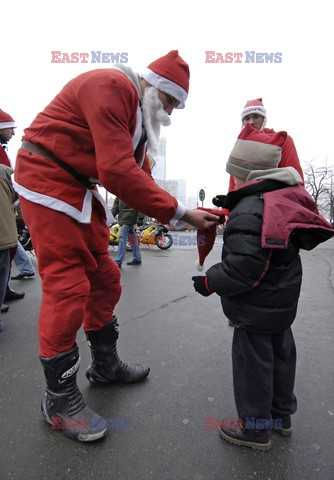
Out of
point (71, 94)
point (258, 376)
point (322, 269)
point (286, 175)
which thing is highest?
point (71, 94)

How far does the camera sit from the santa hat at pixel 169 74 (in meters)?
1.62

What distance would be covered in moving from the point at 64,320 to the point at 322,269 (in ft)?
19.2

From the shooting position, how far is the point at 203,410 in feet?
5.68

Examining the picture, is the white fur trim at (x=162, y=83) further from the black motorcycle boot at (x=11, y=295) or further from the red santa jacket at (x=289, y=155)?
the black motorcycle boot at (x=11, y=295)

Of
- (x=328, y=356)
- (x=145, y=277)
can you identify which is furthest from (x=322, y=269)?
(x=328, y=356)

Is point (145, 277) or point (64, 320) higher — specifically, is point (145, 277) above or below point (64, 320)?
below

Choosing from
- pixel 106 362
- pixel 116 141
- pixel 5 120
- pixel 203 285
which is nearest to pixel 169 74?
pixel 116 141

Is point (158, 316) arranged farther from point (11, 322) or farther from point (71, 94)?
point (71, 94)

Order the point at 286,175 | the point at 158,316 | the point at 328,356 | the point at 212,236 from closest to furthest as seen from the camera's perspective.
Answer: the point at 286,175, the point at 212,236, the point at 328,356, the point at 158,316

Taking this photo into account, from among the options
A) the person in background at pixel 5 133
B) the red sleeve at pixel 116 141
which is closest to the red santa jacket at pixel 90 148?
the red sleeve at pixel 116 141

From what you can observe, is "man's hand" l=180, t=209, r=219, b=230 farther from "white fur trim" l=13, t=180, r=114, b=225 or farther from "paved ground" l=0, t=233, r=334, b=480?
"paved ground" l=0, t=233, r=334, b=480

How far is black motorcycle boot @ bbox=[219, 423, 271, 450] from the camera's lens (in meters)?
1.46

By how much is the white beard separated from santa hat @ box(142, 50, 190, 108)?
50mm

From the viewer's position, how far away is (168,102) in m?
1.72
